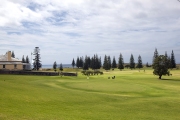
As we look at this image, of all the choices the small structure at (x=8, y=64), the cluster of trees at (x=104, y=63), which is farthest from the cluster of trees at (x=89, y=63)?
the small structure at (x=8, y=64)

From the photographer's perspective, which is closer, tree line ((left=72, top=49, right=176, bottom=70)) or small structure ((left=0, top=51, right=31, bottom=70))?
small structure ((left=0, top=51, right=31, bottom=70))

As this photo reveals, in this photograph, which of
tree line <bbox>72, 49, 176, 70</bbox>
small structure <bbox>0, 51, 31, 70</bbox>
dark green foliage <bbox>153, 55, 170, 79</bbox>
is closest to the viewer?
dark green foliage <bbox>153, 55, 170, 79</bbox>

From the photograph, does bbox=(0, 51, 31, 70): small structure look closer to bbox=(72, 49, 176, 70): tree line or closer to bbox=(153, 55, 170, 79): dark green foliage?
bbox=(153, 55, 170, 79): dark green foliage

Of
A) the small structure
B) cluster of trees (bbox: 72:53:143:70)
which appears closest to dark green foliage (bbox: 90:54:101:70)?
cluster of trees (bbox: 72:53:143:70)

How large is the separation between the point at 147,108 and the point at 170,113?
7.10 feet

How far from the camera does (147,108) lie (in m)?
19.6

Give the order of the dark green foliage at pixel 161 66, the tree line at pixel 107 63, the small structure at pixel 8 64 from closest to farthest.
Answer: the dark green foliage at pixel 161 66, the small structure at pixel 8 64, the tree line at pixel 107 63

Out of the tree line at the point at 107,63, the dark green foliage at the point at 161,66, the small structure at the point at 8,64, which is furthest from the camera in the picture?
the tree line at the point at 107,63

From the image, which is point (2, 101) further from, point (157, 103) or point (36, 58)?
point (36, 58)

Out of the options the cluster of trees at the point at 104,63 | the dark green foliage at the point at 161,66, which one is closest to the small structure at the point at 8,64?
the dark green foliage at the point at 161,66

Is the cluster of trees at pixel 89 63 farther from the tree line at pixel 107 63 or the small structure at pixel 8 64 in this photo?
the small structure at pixel 8 64

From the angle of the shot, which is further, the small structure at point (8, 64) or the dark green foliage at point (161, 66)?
the small structure at point (8, 64)

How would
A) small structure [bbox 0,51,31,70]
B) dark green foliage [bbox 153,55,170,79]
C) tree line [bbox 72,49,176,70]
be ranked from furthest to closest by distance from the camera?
1. tree line [bbox 72,49,176,70]
2. small structure [bbox 0,51,31,70]
3. dark green foliage [bbox 153,55,170,79]

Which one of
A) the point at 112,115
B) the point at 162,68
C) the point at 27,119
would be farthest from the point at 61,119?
the point at 162,68
